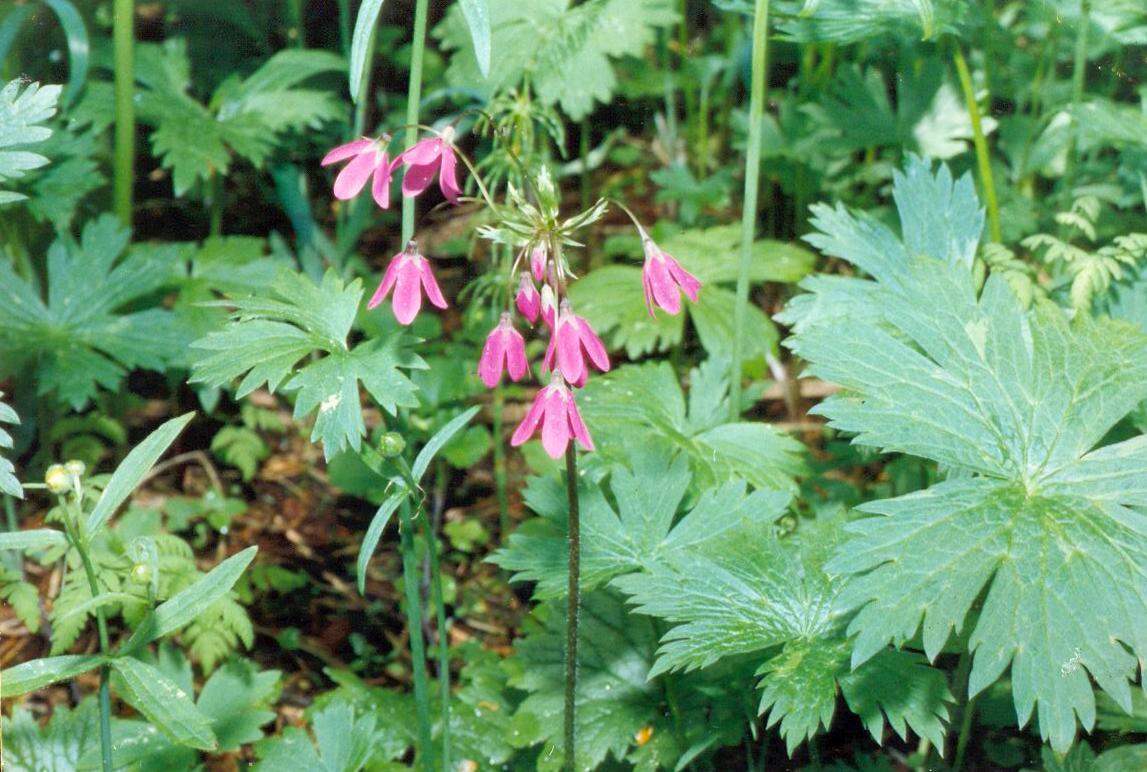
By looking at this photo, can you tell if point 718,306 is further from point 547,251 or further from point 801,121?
point 547,251

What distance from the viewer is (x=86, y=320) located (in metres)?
3.00

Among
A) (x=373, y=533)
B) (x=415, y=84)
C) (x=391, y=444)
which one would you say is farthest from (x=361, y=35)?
(x=373, y=533)

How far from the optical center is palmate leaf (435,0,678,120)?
3293 mm

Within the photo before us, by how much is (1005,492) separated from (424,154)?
109 centimetres

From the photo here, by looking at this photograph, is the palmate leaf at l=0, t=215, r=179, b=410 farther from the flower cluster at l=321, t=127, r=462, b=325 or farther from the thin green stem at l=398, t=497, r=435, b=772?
the flower cluster at l=321, t=127, r=462, b=325

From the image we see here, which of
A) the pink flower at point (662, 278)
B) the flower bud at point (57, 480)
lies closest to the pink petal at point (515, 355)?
the pink flower at point (662, 278)

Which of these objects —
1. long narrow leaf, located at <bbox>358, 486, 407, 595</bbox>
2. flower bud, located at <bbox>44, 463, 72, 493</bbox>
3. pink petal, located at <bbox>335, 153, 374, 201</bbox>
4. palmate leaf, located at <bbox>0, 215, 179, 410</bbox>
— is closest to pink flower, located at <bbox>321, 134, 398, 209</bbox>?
pink petal, located at <bbox>335, 153, 374, 201</bbox>

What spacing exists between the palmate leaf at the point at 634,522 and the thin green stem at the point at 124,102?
1791 mm

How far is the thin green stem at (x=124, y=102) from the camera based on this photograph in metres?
3.02

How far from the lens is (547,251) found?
5.54ft

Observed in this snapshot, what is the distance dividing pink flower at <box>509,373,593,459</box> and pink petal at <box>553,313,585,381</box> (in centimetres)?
2

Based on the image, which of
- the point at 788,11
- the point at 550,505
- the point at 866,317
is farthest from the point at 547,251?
the point at 788,11

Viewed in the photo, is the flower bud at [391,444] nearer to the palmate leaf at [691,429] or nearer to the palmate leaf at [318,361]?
the palmate leaf at [318,361]

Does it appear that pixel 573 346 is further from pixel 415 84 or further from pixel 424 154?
pixel 415 84
